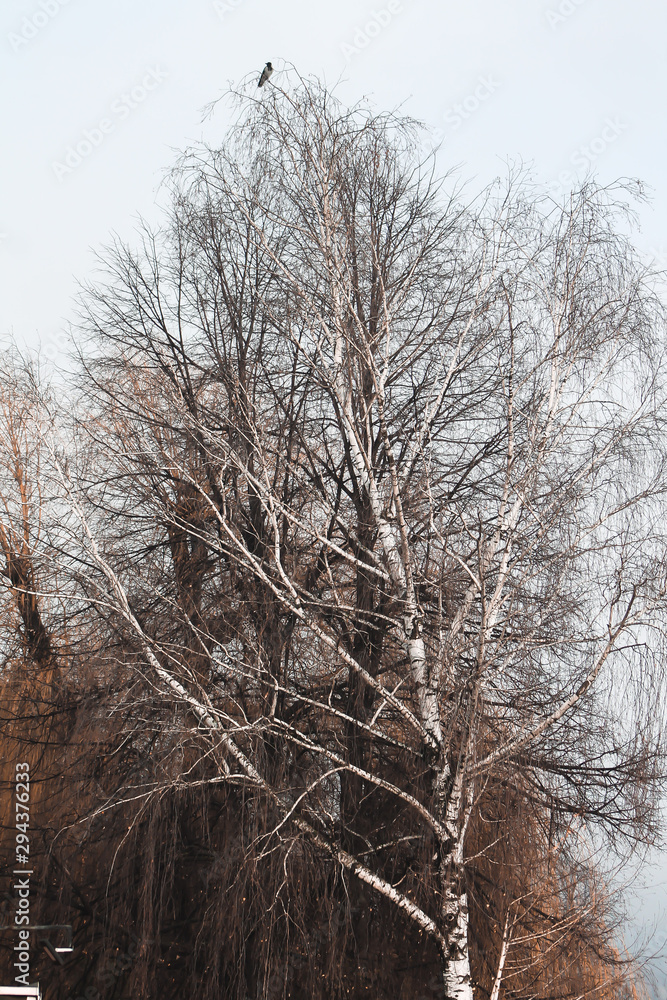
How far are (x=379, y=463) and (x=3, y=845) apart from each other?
16.5 ft

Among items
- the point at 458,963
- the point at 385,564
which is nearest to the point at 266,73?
the point at 385,564

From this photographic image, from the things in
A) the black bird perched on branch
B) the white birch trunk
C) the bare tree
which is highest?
the black bird perched on branch

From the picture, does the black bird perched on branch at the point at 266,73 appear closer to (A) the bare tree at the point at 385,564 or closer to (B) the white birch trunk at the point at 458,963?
(A) the bare tree at the point at 385,564

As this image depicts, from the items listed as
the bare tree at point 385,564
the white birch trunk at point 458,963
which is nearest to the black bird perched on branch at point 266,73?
the bare tree at point 385,564

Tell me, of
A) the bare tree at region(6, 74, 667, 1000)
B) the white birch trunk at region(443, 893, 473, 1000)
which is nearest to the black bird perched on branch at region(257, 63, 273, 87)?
the bare tree at region(6, 74, 667, 1000)

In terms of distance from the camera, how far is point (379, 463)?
275 inches

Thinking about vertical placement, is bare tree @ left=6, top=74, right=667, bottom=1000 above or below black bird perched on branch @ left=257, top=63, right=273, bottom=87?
below

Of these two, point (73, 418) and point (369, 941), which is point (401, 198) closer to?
point (73, 418)

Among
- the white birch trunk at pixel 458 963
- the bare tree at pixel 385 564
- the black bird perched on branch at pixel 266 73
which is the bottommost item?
the white birch trunk at pixel 458 963

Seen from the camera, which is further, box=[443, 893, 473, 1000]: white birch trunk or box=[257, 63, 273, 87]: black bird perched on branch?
box=[257, 63, 273, 87]: black bird perched on branch

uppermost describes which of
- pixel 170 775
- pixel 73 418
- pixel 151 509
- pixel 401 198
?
pixel 401 198

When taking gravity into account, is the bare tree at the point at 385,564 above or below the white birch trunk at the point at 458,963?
above

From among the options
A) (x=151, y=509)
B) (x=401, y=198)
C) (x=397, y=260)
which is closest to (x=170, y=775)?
(x=151, y=509)

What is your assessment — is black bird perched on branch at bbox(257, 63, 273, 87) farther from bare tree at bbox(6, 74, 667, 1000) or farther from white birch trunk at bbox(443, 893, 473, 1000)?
white birch trunk at bbox(443, 893, 473, 1000)
